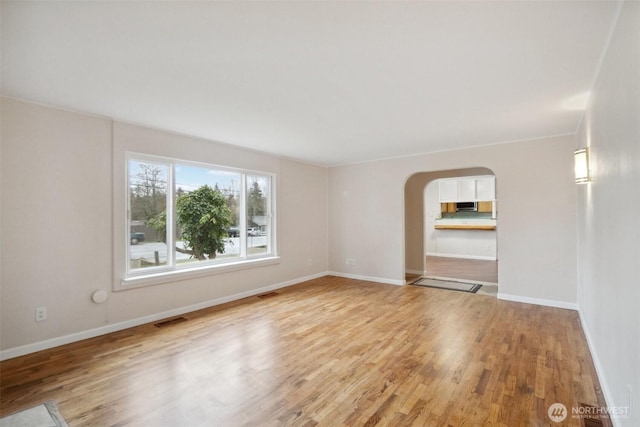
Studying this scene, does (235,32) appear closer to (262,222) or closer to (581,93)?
Answer: (581,93)

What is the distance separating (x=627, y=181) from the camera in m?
1.45

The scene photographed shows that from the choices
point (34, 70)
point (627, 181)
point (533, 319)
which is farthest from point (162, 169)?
point (533, 319)

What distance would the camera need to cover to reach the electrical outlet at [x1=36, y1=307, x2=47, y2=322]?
9.23 feet

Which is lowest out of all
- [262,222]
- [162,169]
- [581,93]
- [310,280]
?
[310,280]

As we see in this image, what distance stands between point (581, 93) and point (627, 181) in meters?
1.75

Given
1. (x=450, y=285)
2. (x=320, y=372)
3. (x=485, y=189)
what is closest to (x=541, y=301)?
(x=450, y=285)

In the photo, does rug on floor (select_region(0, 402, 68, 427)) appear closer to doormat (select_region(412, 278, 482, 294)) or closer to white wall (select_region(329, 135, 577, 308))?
white wall (select_region(329, 135, 577, 308))

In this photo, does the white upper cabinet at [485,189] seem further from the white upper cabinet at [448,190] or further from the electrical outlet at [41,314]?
the electrical outlet at [41,314]

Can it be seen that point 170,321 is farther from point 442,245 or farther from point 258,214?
point 442,245

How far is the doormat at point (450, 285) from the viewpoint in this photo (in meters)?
5.08

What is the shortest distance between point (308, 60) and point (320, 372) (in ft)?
8.05

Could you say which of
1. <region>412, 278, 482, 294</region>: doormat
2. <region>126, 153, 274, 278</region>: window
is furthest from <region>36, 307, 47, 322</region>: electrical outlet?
<region>412, 278, 482, 294</region>: doormat

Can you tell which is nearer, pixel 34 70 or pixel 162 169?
pixel 34 70

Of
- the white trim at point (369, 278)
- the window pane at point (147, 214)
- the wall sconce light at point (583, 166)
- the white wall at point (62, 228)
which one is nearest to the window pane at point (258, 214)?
the white wall at point (62, 228)
